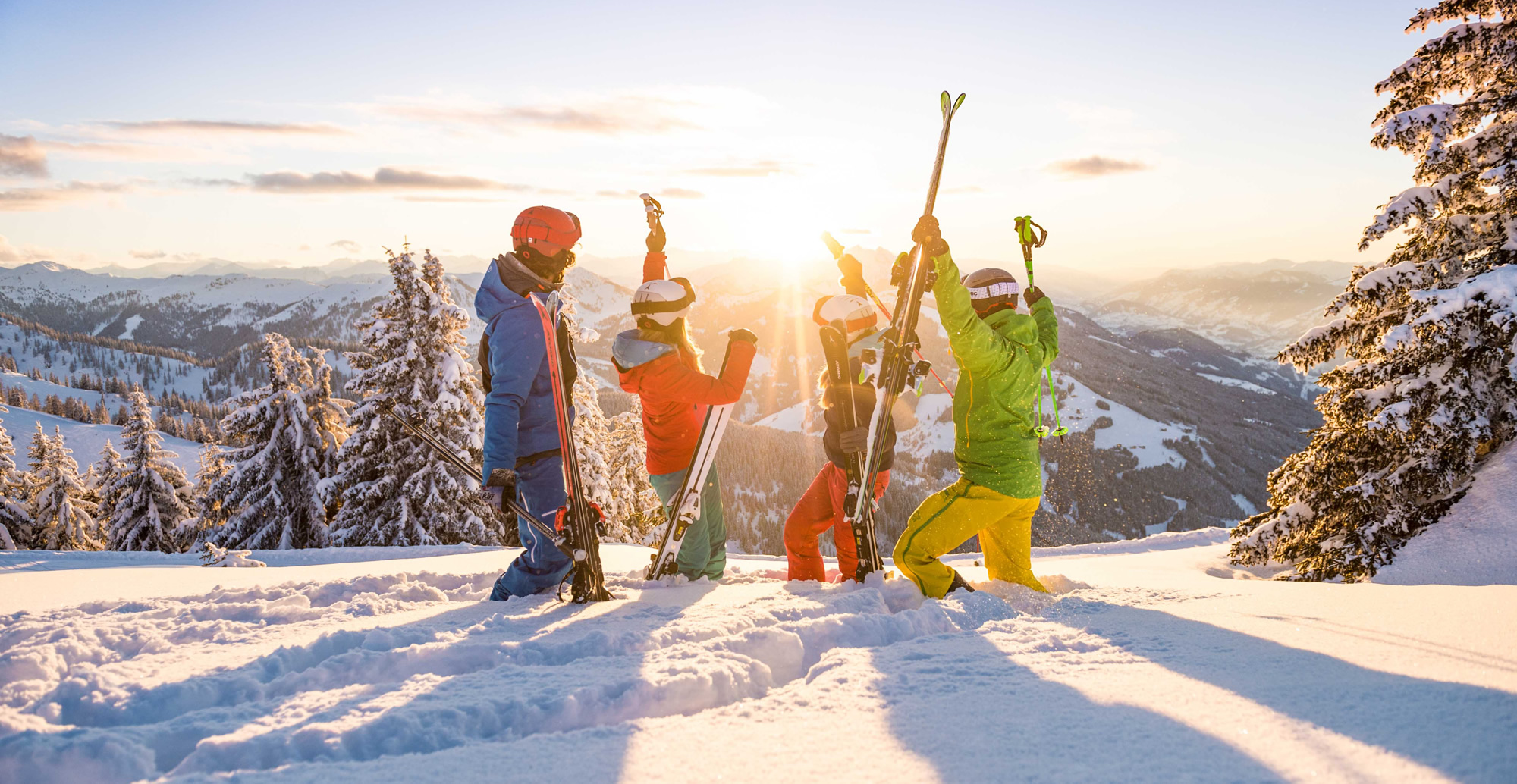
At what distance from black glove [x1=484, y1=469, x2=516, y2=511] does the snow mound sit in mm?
7807

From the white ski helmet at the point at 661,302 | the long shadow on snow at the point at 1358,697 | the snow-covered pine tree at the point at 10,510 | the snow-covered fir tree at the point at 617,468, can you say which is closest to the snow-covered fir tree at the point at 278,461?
the snow-covered fir tree at the point at 617,468

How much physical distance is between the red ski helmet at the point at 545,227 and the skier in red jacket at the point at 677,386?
2.07 ft

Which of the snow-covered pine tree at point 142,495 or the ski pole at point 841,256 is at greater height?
the ski pole at point 841,256

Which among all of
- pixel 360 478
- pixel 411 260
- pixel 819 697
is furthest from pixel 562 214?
pixel 360 478

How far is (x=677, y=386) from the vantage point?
5.16 m

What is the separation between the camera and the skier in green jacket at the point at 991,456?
4.63 m

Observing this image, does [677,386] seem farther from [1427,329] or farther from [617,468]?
[617,468]

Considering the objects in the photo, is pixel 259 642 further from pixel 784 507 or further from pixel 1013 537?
pixel 784 507

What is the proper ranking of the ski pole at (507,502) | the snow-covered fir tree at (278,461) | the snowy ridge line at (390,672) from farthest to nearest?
the snow-covered fir tree at (278,461) < the ski pole at (507,502) < the snowy ridge line at (390,672)

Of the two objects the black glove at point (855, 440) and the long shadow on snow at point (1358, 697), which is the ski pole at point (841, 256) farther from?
the long shadow on snow at point (1358, 697)

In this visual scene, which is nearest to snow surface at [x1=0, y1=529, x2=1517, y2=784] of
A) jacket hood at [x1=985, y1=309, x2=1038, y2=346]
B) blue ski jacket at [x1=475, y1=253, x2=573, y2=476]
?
blue ski jacket at [x1=475, y1=253, x2=573, y2=476]

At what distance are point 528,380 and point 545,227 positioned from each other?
43.0 inches

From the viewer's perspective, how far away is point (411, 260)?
17688mm

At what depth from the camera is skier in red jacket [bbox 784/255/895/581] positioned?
5.37 m
